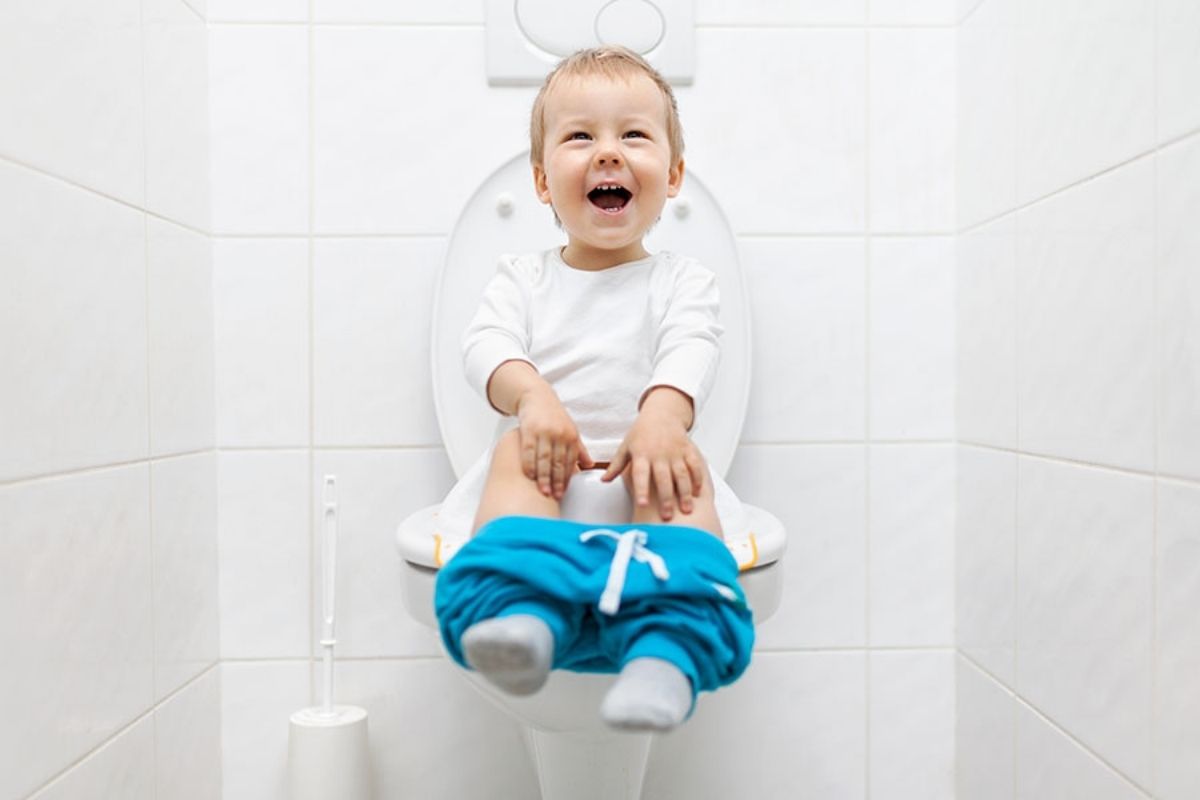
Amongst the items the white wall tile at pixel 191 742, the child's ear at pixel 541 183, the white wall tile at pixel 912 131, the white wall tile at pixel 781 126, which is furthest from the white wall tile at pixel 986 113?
the white wall tile at pixel 191 742

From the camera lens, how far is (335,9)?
1476mm

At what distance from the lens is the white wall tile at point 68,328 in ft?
3.22

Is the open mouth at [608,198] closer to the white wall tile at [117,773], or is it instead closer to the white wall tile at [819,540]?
the white wall tile at [819,540]

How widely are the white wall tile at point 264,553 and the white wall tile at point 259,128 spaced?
1.07ft

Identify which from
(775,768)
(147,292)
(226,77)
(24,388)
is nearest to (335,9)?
(226,77)

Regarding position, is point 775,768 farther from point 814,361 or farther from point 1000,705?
point 814,361

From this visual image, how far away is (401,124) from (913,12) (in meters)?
0.71

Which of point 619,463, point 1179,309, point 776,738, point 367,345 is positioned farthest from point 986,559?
point 367,345

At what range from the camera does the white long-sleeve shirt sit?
1.11 m

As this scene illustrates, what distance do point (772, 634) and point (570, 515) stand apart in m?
0.60

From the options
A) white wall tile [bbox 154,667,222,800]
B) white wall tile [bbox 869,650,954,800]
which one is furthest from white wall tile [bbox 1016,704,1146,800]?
white wall tile [bbox 154,667,222,800]

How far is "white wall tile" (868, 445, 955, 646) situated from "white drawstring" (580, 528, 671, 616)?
0.75 meters

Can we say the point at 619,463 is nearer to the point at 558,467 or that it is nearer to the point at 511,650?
the point at 558,467

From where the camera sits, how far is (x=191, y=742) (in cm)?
139
